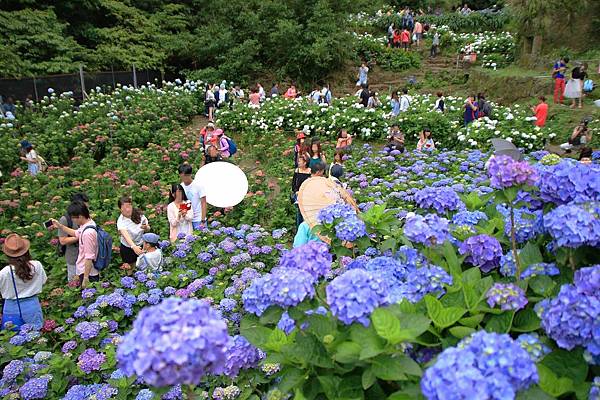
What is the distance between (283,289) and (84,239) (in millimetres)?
3566

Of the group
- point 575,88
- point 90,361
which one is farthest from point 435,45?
point 90,361

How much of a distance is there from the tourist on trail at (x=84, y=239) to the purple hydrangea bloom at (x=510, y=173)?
3903 mm

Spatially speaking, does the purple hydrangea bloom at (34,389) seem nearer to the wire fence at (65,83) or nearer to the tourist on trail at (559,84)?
the wire fence at (65,83)

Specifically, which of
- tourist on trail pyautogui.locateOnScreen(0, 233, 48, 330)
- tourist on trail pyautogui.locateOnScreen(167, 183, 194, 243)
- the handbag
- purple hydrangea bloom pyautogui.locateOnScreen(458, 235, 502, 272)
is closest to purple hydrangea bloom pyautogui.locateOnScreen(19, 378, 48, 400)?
tourist on trail pyautogui.locateOnScreen(0, 233, 48, 330)

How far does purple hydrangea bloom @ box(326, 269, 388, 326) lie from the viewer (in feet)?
5.21

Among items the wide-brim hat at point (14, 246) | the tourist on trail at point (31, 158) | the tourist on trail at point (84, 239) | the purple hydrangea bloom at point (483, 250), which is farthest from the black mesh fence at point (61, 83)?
the purple hydrangea bloom at point (483, 250)

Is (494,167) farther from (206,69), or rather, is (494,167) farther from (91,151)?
(206,69)

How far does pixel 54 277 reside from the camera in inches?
209

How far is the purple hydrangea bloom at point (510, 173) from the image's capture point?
191 cm

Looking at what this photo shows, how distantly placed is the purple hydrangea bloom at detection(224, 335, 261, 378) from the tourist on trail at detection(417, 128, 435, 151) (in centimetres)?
707

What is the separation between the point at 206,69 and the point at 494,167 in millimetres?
17419

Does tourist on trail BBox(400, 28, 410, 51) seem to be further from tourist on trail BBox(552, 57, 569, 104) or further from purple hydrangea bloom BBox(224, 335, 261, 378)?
purple hydrangea bloom BBox(224, 335, 261, 378)

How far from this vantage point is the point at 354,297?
1592 millimetres

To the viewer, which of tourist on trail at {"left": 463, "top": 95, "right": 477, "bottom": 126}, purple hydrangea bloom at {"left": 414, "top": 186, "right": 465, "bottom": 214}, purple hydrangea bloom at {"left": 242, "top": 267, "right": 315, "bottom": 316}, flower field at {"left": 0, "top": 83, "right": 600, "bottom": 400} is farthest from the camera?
tourist on trail at {"left": 463, "top": 95, "right": 477, "bottom": 126}
